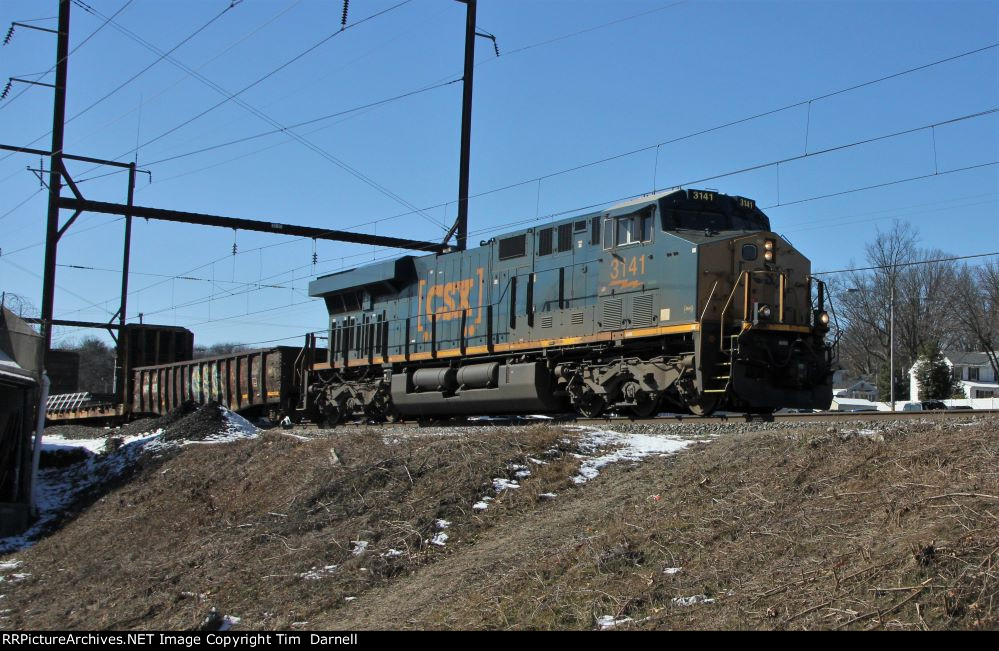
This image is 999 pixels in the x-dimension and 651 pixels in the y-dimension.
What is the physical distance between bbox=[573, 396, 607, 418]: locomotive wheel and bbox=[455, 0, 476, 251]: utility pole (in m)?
10.8

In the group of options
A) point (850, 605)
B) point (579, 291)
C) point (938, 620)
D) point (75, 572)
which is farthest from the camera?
point (579, 291)

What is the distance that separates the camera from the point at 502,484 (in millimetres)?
9250

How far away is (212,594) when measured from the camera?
812 cm

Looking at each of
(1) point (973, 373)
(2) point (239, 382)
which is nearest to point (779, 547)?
→ (2) point (239, 382)

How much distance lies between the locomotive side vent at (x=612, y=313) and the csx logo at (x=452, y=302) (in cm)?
383

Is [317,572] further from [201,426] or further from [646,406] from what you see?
[201,426]

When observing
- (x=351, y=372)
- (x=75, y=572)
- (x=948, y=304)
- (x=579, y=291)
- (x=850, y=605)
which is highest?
(x=948, y=304)

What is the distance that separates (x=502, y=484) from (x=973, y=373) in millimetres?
70715

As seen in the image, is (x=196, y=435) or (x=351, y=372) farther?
(x=351, y=372)

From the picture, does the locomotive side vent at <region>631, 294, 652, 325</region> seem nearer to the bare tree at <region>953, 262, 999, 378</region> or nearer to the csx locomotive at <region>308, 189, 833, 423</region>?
the csx locomotive at <region>308, 189, 833, 423</region>

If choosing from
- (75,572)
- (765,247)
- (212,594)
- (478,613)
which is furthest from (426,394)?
(478,613)
